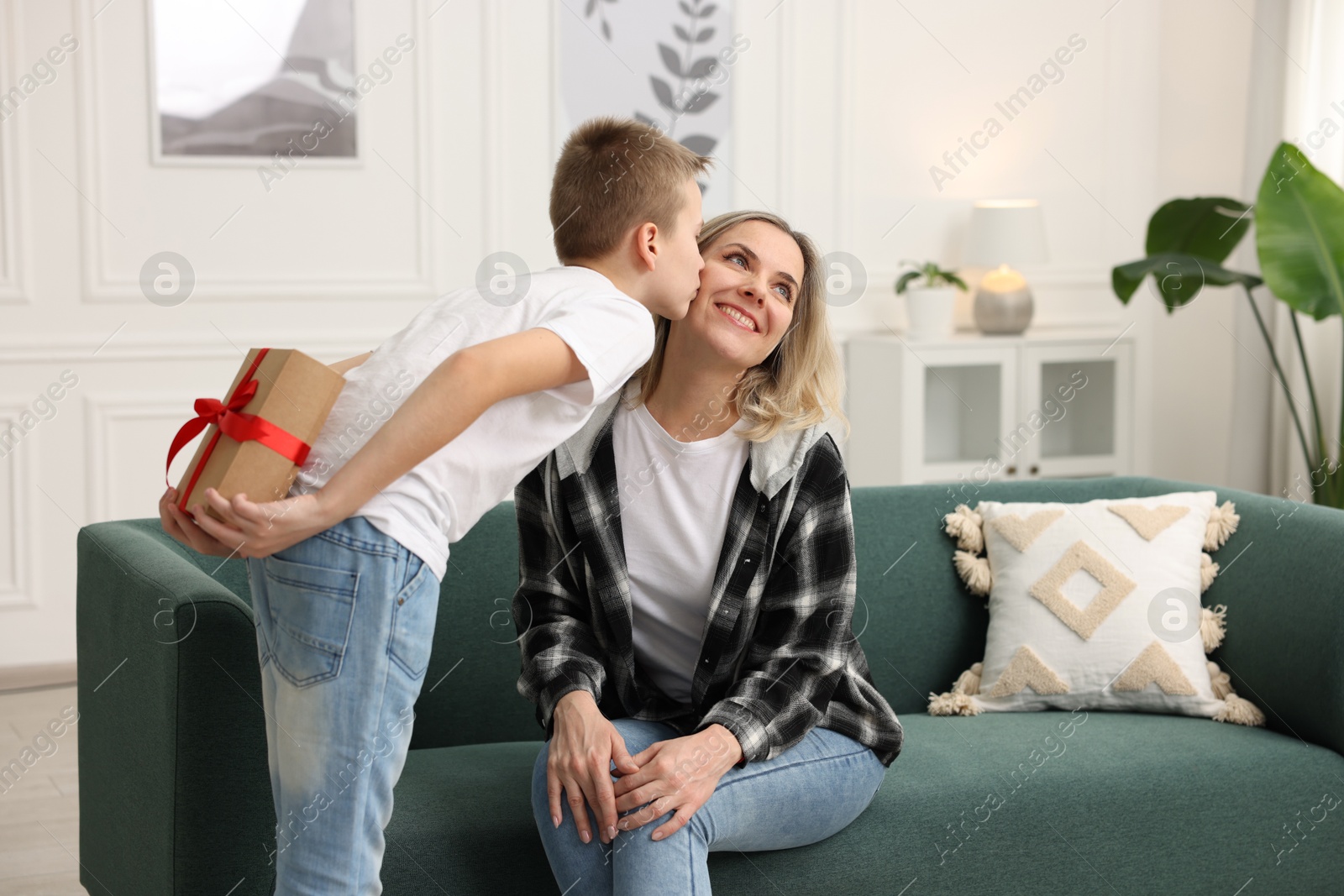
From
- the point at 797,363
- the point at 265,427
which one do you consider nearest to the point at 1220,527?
the point at 797,363

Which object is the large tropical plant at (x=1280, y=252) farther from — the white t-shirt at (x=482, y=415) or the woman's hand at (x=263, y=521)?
the woman's hand at (x=263, y=521)

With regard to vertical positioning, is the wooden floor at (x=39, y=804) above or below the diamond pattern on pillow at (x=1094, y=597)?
below

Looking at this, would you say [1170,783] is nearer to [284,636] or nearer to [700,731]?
[700,731]

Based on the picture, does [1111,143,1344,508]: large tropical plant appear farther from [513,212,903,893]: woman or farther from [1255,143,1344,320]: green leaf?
[513,212,903,893]: woman

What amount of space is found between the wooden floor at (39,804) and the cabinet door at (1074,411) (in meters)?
3.06

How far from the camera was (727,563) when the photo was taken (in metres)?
1.68

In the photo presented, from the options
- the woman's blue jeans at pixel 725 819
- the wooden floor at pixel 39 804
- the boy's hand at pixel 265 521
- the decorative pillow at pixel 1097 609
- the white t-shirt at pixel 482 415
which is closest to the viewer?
the boy's hand at pixel 265 521

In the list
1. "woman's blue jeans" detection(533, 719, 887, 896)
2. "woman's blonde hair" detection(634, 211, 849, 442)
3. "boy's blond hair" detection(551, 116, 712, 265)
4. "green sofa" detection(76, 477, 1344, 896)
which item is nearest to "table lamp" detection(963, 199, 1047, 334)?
"green sofa" detection(76, 477, 1344, 896)

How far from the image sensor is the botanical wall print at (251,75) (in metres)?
3.69

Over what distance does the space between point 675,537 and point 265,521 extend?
0.68m

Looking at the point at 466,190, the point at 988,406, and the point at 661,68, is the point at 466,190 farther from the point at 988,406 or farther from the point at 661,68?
the point at 988,406

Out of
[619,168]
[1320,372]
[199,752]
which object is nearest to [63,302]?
[199,752]

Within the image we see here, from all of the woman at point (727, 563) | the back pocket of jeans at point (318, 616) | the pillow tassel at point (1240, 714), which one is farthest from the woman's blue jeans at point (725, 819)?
the pillow tassel at point (1240, 714)

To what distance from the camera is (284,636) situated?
4.13 feet
